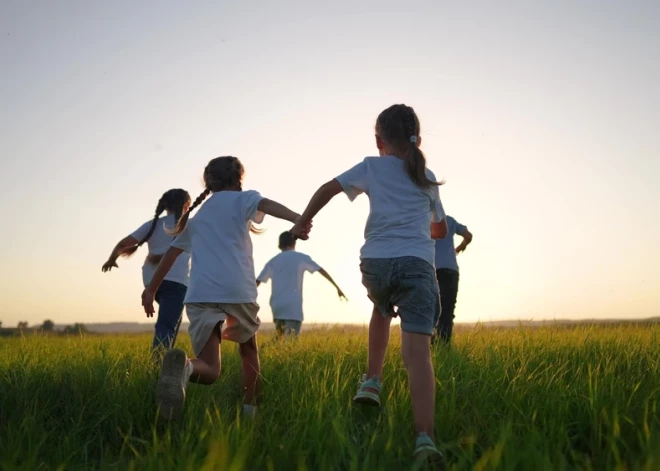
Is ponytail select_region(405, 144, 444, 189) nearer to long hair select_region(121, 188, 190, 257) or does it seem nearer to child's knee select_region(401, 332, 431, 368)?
child's knee select_region(401, 332, 431, 368)

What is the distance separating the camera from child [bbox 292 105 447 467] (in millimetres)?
3582

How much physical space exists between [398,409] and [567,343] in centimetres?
358

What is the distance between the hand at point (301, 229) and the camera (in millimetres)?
Answer: 4195

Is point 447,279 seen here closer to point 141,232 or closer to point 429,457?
point 141,232

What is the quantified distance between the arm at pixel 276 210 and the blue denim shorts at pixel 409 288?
837 millimetres

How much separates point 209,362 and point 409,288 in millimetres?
1714

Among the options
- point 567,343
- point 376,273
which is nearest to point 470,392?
point 376,273

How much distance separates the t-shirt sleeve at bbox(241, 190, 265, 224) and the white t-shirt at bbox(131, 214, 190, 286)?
86.2 inches

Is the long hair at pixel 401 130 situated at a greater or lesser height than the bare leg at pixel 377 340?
greater

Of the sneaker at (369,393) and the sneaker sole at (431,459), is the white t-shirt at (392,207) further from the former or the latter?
the sneaker sole at (431,459)

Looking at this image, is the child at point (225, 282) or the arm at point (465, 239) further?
the arm at point (465, 239)

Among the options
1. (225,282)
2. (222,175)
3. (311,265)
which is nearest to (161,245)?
(222,175)

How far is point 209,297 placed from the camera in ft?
15.0

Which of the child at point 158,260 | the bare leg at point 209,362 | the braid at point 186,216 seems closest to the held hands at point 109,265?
the child at point 158,260
